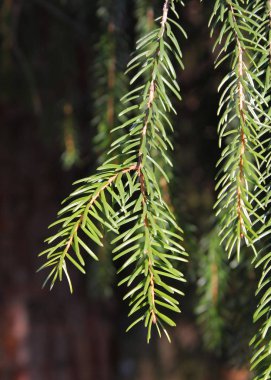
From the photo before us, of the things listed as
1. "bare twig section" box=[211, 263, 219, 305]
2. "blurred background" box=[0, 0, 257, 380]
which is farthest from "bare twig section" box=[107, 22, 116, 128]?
"bare twig section" box=[211, 263, 219, 305]

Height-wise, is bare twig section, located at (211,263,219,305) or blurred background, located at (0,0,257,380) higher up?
blurred background, located at (0,0,257,380)

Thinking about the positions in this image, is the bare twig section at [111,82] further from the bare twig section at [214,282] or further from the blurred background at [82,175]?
the bare twig section at [214,282]

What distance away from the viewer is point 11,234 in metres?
2.00

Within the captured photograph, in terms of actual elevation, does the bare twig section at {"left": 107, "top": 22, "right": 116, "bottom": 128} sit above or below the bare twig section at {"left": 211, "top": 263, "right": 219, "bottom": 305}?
above

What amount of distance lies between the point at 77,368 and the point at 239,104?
159cm

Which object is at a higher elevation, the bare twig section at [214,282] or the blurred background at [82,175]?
the blurred background at [82,175]

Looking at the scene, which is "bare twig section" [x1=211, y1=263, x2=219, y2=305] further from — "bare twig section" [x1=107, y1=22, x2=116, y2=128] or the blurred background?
"bare twig section" [x1=107, y1=22, x2=116, y2=128]

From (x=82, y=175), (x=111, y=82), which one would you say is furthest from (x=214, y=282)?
(x=82, y=175)

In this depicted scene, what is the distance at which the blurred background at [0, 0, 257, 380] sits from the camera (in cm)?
121

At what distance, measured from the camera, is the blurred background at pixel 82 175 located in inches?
47.4

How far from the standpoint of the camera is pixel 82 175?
2.06 metres

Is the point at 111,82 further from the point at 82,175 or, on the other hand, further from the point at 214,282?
the point at 82,175

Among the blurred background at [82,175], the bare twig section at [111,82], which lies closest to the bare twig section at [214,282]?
the blurred background at [82,175]

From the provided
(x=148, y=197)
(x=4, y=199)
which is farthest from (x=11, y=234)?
(x=148, y=197)
